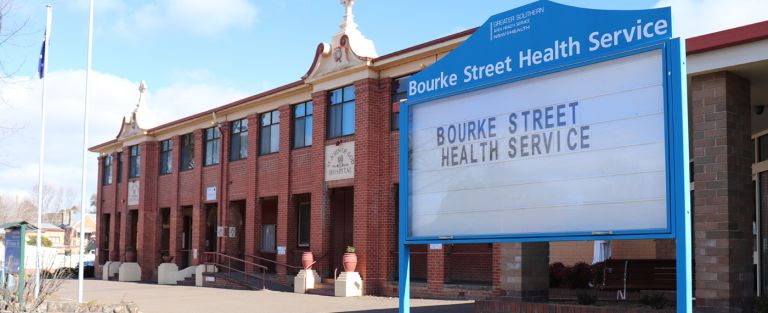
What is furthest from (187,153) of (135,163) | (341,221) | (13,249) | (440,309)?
(440,309)

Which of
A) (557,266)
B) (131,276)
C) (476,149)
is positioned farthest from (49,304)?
(131,276)

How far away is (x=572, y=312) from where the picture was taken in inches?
416

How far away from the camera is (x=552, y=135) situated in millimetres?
7312

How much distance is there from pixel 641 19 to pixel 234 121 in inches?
1009

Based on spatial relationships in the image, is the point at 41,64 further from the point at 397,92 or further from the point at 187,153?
the point at 187,153

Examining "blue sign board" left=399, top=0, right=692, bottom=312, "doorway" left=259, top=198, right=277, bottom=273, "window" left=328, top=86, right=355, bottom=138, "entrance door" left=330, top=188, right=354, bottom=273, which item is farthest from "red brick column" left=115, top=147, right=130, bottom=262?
"blue sign board" left=399, top=0, right=692, bottom=312

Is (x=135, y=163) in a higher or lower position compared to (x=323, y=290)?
higher

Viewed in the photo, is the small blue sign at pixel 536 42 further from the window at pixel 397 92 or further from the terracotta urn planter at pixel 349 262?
the terracotta urn planter at pixel 349 262

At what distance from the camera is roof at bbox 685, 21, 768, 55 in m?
10.4

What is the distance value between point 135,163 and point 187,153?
5393mm

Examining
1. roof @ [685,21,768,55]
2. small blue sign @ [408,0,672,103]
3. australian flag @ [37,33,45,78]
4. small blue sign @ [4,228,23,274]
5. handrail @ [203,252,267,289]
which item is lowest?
handrail @ [203,252,267,289]

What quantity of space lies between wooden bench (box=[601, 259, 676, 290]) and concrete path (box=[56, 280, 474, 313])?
2914 mm

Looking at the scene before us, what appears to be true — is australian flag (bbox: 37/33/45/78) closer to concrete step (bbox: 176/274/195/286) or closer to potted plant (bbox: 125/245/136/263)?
concrete step (bbox: 176/274/195/286)

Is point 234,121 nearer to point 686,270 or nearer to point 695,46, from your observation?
point 695,46
